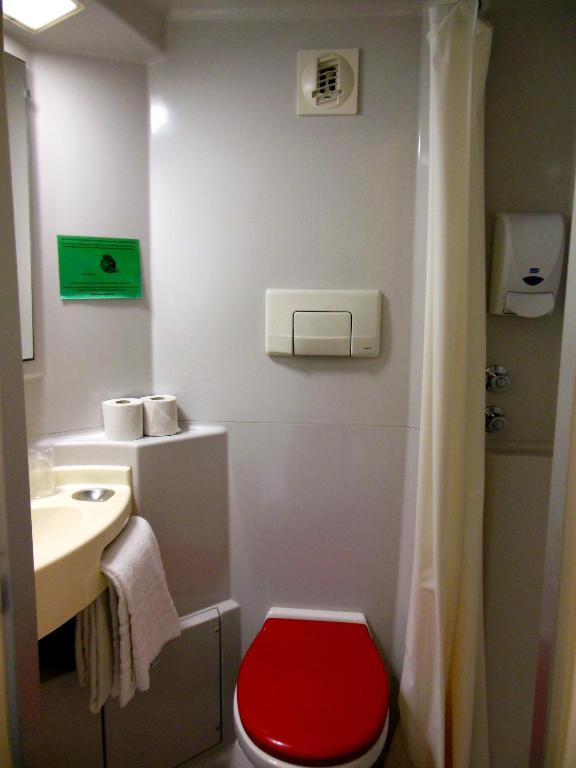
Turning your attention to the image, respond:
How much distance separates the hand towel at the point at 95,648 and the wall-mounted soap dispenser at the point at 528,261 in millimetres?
1228

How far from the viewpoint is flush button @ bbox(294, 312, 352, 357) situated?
4.61 ft

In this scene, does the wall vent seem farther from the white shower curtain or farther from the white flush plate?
the white flush plate

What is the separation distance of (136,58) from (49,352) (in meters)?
0.86

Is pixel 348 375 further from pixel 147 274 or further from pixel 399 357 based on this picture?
pixel 147 274

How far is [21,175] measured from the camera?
1255 millimetres

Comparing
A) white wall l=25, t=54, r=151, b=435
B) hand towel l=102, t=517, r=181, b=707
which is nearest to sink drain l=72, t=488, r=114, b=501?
hand towel l=102, t=517, r=181, b=707

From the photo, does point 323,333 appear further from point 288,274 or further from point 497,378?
point 497,378

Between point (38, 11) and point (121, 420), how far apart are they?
3.32ft

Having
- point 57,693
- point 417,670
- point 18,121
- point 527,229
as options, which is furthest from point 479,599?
point 18,121

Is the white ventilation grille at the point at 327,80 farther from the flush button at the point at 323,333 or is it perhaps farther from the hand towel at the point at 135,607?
the hand towel at the point at 135,607

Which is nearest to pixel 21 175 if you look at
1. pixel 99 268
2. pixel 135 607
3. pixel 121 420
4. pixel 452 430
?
pixel 99 268

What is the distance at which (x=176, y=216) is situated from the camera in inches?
56.9

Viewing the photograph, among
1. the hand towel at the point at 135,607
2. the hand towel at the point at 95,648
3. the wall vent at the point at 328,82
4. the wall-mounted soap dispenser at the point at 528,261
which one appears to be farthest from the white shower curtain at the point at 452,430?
the hand towel at the point at 95,648

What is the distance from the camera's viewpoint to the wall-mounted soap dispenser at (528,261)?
1241 millimetres
